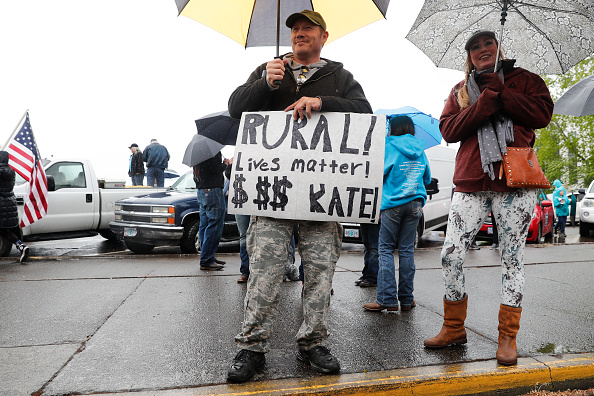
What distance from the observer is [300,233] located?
3006mm

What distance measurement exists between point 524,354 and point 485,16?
2511 millimetres

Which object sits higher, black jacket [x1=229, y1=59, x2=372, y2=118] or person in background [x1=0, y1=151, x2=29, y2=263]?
black jacket [x1=229, y1=59, x2=372, y2=118]

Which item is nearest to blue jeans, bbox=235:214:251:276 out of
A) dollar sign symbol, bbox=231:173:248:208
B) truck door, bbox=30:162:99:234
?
dollar sign symbol, bbox=231:173:248:208

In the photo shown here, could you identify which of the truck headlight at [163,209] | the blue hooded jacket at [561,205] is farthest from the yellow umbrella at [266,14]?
the blue hooded jacket at [561,205]

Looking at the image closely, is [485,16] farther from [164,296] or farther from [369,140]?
[164,296]

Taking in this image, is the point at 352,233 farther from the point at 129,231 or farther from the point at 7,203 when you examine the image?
the point at 7,203

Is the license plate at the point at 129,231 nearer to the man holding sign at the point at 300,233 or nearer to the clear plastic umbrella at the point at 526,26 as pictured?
the man holding sign at the point at 300,233

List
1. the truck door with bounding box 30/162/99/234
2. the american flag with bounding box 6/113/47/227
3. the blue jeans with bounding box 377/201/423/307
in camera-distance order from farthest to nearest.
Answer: the truck door with bounding box 30/162/99/234 < the american flag with bounding box 6/113/47/227 < the blue jeans with bounding box 377/201/423/307

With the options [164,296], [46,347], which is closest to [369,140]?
[46,347]

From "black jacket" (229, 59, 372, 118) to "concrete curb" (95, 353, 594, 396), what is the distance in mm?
1686

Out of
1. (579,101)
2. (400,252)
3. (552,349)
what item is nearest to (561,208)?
(579,101)

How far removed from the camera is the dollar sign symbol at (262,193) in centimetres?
290

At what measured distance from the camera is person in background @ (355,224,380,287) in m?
5.45

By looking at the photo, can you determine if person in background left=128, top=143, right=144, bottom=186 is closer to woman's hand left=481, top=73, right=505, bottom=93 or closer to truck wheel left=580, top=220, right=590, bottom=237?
woman's hand left=481, top=73, right=505, bottom=93
